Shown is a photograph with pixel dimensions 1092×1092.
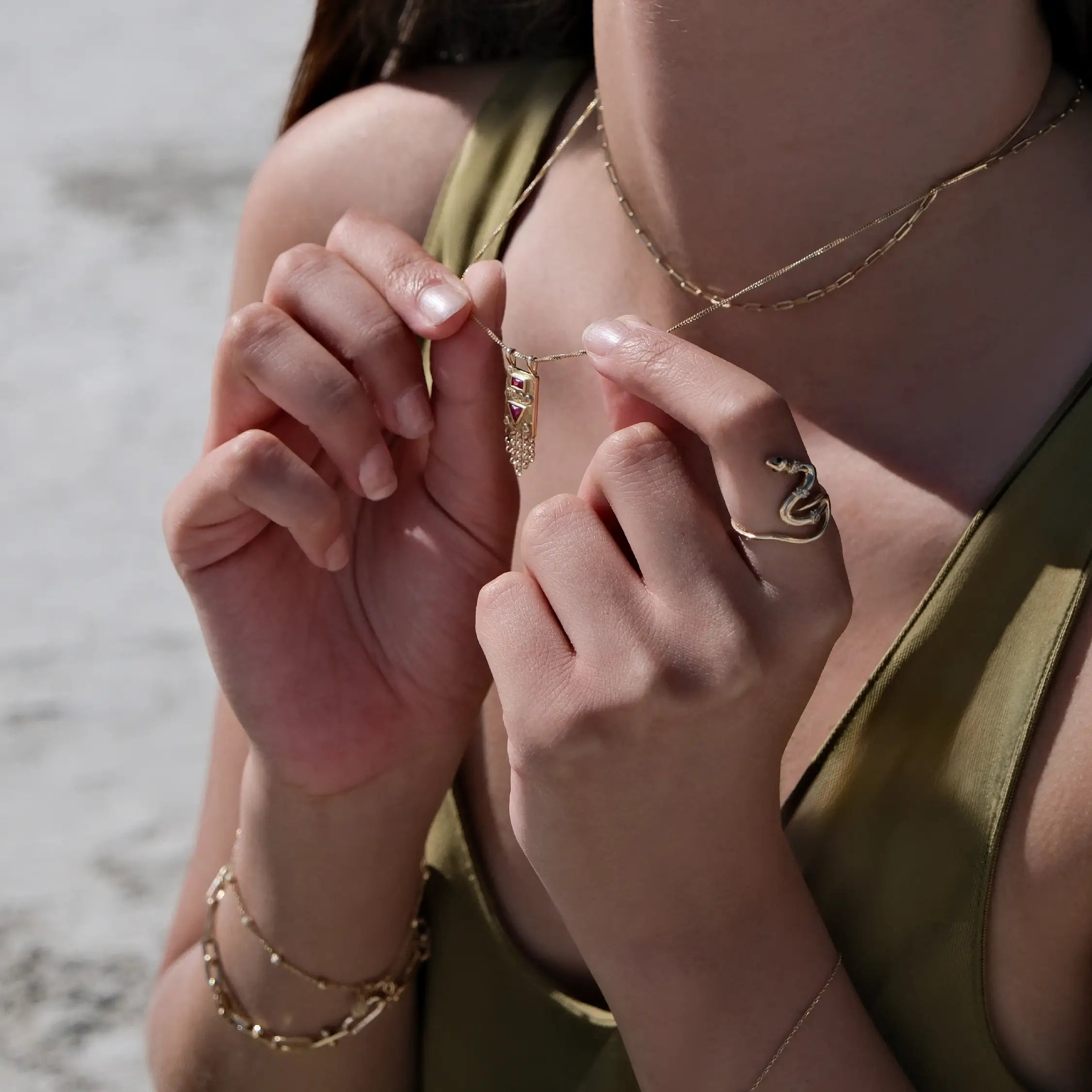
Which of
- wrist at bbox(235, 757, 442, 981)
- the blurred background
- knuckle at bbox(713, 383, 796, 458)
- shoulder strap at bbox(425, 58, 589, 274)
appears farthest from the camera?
the blurred background

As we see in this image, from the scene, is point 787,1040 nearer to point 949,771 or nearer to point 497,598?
point 949,771

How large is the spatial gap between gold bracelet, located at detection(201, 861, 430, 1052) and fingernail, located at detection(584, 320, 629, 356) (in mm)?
520

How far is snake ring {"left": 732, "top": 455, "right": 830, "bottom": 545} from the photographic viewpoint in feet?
2.68

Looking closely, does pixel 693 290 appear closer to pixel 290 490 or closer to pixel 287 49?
pixel 290 490

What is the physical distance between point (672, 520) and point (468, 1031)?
0.56 meters

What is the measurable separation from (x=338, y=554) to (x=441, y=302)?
21cm

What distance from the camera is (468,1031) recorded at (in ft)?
3.92

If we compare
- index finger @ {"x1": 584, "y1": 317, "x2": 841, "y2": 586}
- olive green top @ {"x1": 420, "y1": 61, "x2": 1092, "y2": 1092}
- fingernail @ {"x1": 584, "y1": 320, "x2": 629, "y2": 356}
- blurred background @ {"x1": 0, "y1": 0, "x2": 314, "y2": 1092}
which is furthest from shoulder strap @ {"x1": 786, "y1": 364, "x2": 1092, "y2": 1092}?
blurred background @ {"x1": 0, "y1": 0, "x2": 314, "y2": 1092}

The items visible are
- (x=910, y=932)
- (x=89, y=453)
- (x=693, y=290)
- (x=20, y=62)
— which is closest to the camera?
(x=910, y=932)

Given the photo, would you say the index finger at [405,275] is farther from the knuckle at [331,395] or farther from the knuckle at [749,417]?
the knuckle at [749,417]

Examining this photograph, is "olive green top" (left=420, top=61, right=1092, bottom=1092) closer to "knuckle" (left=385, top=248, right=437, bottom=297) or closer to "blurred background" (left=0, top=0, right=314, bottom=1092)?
"knuckle" (left=385, top=248, right=437, bottom=297)

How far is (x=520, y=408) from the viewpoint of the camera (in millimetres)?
1010

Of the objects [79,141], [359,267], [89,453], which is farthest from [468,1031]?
[79,141]

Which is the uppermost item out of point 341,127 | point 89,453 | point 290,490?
point 341,127
